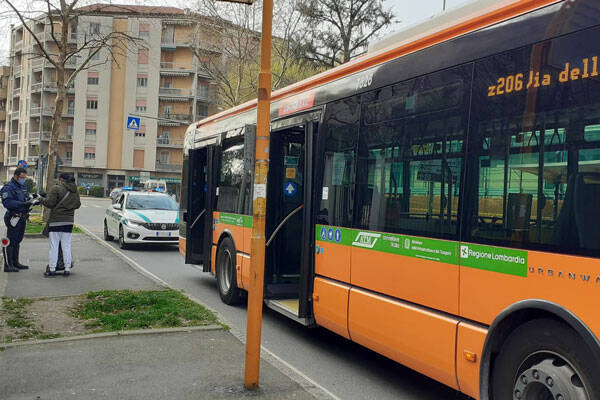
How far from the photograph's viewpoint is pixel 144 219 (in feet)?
53.5

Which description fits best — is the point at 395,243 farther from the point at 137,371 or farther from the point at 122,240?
the point at 122,240

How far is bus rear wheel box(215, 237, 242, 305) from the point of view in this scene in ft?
29.2

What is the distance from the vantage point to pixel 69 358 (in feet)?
18.7

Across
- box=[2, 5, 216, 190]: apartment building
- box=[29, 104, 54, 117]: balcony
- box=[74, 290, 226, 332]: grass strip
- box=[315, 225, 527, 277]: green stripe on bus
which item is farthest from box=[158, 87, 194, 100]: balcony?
box=[315, 225, 527, 277]: green stripe on bus

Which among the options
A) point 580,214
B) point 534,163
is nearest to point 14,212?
point 534,163

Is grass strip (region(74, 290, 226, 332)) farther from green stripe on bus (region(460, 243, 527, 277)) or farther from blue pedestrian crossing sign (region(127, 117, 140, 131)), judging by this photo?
blue pedestrian crossing sign (region(127, 117, 140, 131))

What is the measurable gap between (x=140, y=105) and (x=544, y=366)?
74.9 meters

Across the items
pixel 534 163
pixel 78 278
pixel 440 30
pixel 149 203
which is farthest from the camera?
pixel 149 203

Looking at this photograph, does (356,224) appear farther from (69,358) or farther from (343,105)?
(69,358)

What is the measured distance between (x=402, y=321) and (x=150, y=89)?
73.4 m

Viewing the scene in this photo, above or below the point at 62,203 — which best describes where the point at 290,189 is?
above

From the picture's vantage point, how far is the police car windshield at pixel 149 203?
680 inches

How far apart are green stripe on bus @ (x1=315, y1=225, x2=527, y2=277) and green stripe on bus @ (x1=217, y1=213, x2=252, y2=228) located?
244cm

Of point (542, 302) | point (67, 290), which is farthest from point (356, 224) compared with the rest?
point (67, 290)
